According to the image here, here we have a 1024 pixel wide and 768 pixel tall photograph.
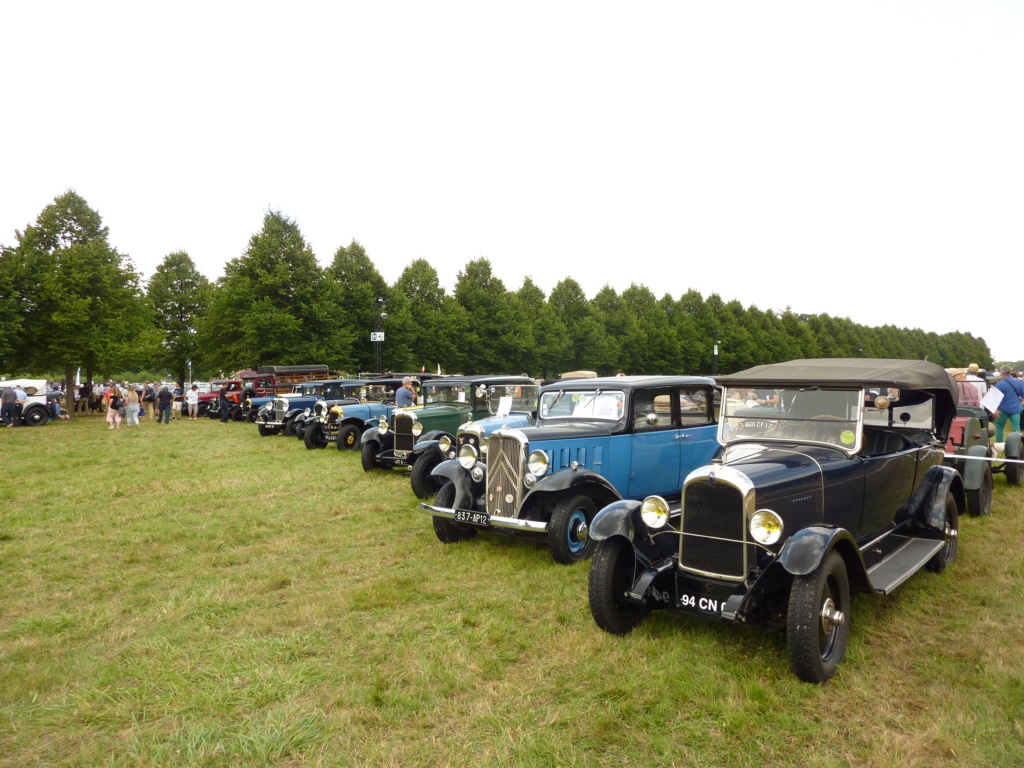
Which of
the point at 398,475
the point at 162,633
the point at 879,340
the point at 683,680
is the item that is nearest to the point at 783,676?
the point at 683,680

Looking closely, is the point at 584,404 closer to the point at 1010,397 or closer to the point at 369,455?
the point at 369,455

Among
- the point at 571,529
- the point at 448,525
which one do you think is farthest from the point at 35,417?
the point at 571,529

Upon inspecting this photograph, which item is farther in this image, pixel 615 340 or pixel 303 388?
pixel 615 340

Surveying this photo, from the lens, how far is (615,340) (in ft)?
165

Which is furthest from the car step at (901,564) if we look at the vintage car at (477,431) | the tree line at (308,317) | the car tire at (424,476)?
the tree line at (308,317)

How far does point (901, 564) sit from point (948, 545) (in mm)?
1416

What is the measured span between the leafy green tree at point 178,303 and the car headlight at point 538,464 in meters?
44.2

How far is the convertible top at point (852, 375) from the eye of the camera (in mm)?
4922

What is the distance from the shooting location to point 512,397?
35.1 feet

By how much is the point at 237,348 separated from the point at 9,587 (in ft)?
96.8

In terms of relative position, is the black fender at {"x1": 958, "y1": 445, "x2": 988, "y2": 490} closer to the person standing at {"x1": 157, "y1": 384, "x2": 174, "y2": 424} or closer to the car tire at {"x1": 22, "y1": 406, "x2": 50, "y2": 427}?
Answer: the person standing at {"x1": 157, "y1": 384, "x2": 174, "y2": 424}

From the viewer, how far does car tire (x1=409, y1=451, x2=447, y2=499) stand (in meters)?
9.18

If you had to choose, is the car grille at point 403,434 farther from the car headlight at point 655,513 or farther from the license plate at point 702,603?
the license plate at point 702,603

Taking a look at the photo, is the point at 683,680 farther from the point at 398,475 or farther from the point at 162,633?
the point at 398,475
